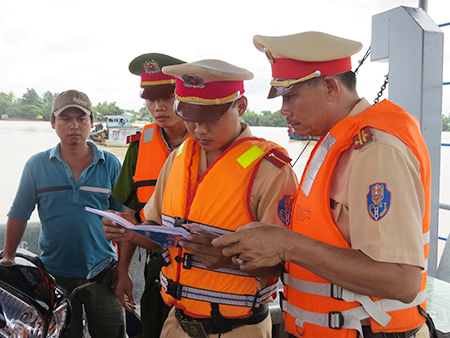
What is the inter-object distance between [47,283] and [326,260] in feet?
4.10

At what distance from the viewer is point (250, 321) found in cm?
144

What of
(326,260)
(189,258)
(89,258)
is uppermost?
(326,260)

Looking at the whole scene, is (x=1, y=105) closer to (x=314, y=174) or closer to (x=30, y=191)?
(x=30, y=191)

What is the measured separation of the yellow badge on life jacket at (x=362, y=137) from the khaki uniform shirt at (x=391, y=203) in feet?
0.04

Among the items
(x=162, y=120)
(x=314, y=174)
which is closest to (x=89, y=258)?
(x=162, y=120)

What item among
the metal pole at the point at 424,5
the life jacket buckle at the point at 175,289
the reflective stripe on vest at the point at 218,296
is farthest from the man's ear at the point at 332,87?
the metal pole at the point at 424,5

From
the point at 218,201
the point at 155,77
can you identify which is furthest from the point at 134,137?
the point at 218,201

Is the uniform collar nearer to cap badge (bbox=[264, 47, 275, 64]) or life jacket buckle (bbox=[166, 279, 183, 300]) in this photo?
cap badge (bbox=[264, 47, 275, 64])

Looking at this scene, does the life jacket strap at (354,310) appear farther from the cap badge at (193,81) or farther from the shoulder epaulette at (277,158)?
the cap badge at (193,81)

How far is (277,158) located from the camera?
56.7 inches

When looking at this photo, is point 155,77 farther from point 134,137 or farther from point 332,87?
point 332,87

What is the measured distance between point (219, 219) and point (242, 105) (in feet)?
1.70

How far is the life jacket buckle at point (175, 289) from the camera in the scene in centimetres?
145

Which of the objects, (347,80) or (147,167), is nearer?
(347,80)
